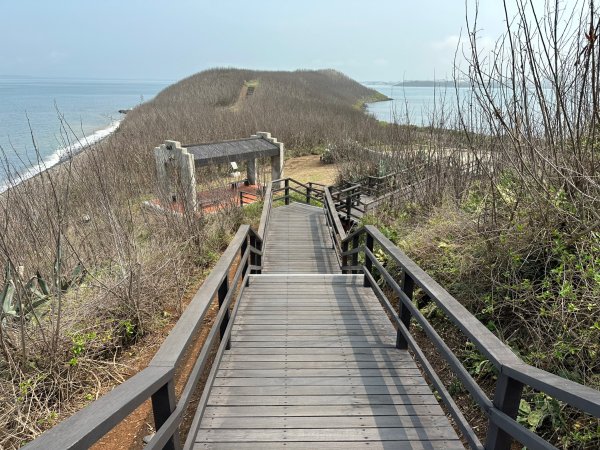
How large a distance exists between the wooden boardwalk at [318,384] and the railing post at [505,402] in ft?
2.15

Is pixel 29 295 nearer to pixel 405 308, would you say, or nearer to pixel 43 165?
pixel 405 308

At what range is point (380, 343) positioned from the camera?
350cm

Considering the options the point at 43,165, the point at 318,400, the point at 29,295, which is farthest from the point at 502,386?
the point at 43,165

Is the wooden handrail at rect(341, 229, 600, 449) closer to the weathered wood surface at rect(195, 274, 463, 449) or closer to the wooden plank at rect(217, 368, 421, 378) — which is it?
the weathered wood surface at rect(195, 274, 463, 449)

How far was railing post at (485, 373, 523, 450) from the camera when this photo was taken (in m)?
1.63

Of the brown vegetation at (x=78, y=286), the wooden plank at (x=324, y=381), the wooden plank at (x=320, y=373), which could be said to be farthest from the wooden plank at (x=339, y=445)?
the brown vegetation at (x=78, y=286)

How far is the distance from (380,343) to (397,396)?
761 mm

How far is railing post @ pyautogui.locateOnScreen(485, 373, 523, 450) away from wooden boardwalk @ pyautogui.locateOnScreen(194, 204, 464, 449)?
2.15ft

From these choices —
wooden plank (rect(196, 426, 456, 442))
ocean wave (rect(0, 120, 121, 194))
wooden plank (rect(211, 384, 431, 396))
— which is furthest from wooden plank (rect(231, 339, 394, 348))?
ocean wave (rect(0, 120, 121, 194))

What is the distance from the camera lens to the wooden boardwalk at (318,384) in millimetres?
2387

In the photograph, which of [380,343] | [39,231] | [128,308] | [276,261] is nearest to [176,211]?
[276,261]

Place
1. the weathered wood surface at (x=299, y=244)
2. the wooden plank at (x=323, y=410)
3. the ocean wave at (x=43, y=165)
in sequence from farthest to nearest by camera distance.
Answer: the weathered wood surface at (x=299, y=244) → the ocean wave at (x=43, y=165) → the wooden plank at (x=323, y=410)

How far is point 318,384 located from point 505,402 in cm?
149

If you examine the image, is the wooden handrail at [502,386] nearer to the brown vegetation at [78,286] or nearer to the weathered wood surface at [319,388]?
the weathered wood surface at [319,388]
